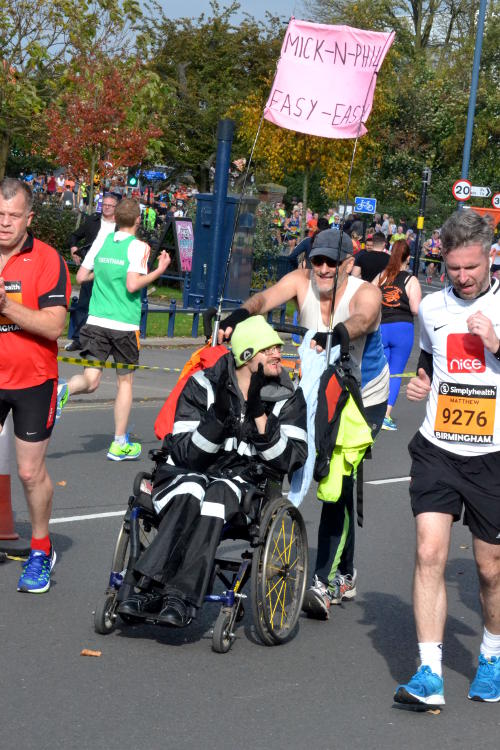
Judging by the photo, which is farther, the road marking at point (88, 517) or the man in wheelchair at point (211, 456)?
the road marking at point (88, 517)

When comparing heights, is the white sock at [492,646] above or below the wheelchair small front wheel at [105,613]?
above

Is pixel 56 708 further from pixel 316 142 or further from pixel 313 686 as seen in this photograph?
pixel 316 142

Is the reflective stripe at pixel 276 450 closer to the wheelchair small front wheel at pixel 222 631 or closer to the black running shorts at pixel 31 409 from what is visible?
the wheelchair small front wheel at pixel 222 631

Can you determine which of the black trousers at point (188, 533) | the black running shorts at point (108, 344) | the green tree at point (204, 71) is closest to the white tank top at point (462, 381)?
the black trousers at point (188, 533)

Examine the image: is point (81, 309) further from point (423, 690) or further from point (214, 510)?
point (423, 690)

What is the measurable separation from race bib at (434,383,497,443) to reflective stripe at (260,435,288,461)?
2.79 feet

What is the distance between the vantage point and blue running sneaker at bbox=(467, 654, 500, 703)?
525 cm

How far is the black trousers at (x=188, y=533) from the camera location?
5496 millimetres

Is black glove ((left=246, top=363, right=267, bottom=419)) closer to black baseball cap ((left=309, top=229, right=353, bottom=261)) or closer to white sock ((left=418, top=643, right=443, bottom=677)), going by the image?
black baseball cap ((left=309, top=229, right=353, bottom=261))

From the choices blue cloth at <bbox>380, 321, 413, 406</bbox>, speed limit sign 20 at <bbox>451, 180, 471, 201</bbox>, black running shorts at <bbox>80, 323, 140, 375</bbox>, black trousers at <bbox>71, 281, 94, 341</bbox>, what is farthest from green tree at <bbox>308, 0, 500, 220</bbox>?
black running shorts at <bbox>80, 323, 140, 375</bbox>

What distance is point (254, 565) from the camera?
5.63 m

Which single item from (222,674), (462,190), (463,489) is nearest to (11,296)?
(222,674)

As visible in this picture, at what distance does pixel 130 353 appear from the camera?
34.3ft

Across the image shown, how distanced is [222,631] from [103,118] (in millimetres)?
24765
